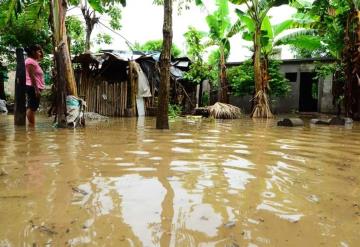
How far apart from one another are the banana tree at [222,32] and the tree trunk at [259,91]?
201cm

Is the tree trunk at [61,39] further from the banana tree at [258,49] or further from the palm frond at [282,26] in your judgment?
the palm frond at [282,26]

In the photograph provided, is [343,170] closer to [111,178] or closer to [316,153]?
[316,153]

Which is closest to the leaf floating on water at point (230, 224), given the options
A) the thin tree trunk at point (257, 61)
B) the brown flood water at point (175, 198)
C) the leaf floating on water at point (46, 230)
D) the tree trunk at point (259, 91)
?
the brown flood water at point (175, 198)

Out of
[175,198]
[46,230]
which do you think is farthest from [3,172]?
[175,198]

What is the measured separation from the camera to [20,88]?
24.1ft

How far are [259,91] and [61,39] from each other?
824 cm

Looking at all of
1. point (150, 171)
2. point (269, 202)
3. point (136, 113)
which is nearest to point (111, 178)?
point (150, 171)

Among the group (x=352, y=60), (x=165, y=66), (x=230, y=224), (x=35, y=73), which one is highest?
(x=352, y=60)

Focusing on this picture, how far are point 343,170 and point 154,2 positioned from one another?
7.23 m

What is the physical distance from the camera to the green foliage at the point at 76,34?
1589 centimetres

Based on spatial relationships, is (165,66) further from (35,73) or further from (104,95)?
(104,95)

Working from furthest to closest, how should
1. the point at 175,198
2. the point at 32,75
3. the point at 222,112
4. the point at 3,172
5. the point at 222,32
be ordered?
the point at 222,32 → the point at 222,112 → the point at 32,75 → the point at 3,172 → the point at 175,198

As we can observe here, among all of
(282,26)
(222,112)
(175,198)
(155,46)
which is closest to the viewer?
(175,198)

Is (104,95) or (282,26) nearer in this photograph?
(104,95)
